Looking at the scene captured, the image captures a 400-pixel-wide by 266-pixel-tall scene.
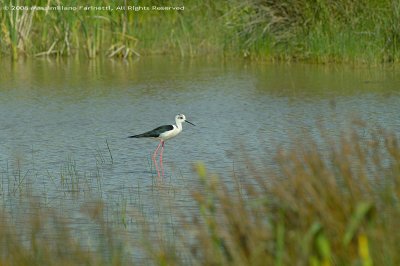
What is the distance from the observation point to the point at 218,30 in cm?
2108

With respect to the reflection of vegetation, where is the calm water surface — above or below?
below

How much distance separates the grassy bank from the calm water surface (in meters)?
0.44

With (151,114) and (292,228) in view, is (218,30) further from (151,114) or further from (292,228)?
(292,228)

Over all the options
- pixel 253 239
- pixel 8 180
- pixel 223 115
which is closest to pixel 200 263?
pixel 253 239

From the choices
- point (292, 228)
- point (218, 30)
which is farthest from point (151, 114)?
point (292, 228)

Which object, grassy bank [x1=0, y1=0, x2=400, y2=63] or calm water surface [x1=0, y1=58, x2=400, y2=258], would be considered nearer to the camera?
calm water surface [x1=0, y1=58, x2=400, y2=258]

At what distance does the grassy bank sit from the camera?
18.1 meters

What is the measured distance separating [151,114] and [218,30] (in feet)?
23.8

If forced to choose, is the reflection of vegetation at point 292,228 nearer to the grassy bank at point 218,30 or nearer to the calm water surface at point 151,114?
the calm water surface at point 151,114

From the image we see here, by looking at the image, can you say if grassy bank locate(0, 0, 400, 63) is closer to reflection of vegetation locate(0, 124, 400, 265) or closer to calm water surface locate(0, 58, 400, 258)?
calm water surface locate(0, 58, 400, 258)

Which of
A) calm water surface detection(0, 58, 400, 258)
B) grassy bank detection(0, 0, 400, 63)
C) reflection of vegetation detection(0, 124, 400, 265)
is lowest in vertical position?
calm water surface detection(0, 58, 400, 258)

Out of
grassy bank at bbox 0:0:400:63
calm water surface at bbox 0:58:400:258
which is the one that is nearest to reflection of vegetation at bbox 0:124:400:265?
calm water surface at bbox 0:58:400:258

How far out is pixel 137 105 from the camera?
15.0 meters

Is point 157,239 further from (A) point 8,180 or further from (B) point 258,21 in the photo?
(B) point 258,21
